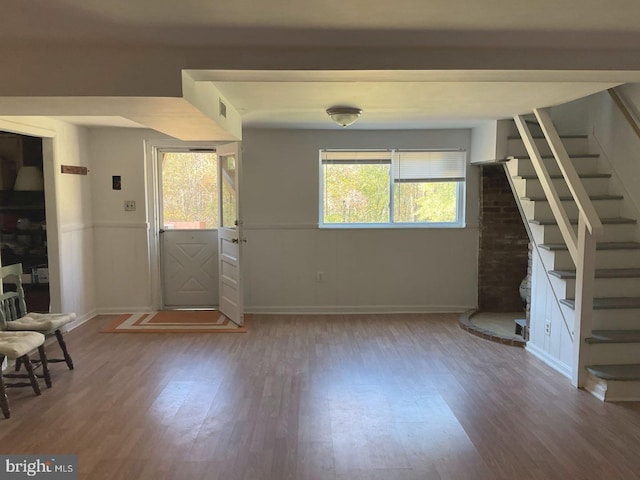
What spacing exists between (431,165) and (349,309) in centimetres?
201

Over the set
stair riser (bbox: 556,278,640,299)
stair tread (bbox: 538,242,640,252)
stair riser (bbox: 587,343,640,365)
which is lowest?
stair riser (bbox: 587,343,640,365)

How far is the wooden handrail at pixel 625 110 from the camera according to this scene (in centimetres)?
364

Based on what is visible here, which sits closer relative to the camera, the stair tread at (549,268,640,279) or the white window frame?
the stair tread at (549,268,640,279)

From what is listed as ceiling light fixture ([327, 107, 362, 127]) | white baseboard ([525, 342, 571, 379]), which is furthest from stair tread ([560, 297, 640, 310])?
ceiling light fixture ([327, 107, 362, 127])

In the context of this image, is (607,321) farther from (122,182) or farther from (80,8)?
(122,182)

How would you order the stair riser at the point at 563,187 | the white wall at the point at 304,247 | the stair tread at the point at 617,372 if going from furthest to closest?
the white wall at the point at 304,247 < the stair riser at the point at 563,187 < the stair tread at the point at 617,372

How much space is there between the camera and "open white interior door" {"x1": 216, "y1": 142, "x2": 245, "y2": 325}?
4758mm

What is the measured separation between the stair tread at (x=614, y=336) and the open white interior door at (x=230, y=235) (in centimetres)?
322

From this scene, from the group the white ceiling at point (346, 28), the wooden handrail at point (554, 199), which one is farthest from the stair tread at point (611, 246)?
the white ceiling at point (346, 28)

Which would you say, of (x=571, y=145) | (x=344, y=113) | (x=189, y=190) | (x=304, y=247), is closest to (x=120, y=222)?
(x=189, y=190)

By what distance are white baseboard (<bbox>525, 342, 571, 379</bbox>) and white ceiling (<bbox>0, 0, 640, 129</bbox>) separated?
2130 mm

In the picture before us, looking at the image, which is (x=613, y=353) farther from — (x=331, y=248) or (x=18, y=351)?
(x=18, y=351)

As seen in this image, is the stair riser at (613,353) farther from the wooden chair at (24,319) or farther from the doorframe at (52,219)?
the doorframe at (52,219)

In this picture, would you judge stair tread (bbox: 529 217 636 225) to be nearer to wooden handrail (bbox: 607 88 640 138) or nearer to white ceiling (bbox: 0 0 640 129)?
wooden handrail (bbox: 607 88 640 138)
